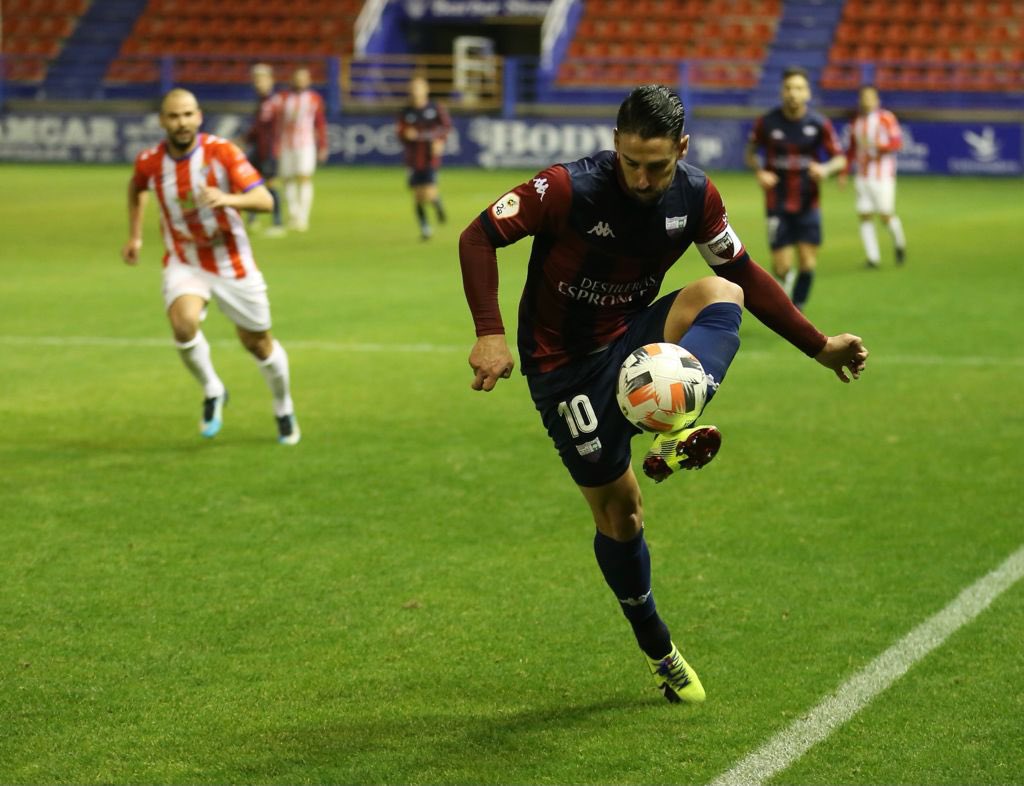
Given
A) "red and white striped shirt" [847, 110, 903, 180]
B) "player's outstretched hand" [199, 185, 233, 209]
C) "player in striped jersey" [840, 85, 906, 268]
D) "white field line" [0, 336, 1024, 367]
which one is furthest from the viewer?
"red and white striped shirt" [847, 110, 903, 180]

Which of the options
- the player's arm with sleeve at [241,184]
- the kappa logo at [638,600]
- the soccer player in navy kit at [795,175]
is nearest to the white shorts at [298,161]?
the soccer player in navy kit at [795,175]

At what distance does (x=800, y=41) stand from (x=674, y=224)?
102 feet

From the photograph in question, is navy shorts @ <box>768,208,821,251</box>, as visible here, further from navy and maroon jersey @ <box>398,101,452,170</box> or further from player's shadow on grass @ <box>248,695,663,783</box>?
player's shadow on grass @ <box>248,695,663,783</box>

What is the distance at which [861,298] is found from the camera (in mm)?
14945

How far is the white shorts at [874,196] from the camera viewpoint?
18.0 m

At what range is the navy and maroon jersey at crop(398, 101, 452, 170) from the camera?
21219 millimetres

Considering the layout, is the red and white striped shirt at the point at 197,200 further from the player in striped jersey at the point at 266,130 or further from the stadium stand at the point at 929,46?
the stadium stand at the point at 929,46

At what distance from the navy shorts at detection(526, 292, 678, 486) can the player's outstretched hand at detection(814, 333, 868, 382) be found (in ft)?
1.81

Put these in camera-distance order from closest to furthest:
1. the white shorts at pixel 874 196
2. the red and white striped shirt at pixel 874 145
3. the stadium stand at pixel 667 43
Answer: the white shorts at pixel 874 196 → the red and white striped shirt at pixel 874 145 → the stadium stand at pixel 667 43

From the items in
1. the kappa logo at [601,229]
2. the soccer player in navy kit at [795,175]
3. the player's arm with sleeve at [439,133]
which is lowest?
the player's arm with sleeve at [439,133]

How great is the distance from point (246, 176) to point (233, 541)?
286cm

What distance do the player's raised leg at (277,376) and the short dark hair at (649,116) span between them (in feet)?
16.5

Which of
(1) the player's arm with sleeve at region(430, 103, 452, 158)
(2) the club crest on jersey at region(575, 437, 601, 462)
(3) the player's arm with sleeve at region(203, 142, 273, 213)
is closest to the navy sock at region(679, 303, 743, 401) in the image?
(2) the club crest on jersey at region(575, 437, 601, 462)

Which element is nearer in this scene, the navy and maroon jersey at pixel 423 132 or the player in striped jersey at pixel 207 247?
the player in striped jersey at pixel 207 247
